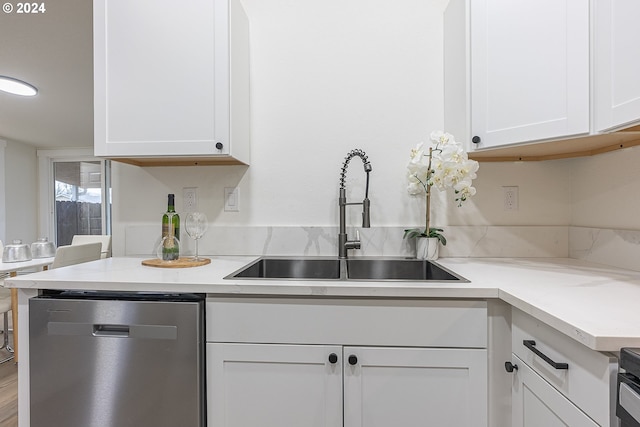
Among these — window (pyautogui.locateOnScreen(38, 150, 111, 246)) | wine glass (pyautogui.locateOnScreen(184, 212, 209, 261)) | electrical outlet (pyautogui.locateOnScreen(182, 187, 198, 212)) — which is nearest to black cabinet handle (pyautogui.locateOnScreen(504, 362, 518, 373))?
wine glass (pyautogui.locateOnScreen(184, 212, 209, 261))

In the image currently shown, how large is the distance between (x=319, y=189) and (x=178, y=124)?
711 millimetres

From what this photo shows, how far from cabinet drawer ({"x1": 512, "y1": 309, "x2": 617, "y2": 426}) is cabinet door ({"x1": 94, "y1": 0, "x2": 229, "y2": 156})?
4.11 feet

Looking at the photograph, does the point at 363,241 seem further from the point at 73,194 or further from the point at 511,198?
the point at 73,194

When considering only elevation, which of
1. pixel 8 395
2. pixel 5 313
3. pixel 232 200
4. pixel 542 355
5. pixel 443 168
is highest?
pixel 443 168

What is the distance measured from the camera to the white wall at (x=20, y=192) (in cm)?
500

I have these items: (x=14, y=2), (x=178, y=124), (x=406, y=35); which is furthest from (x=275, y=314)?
(x=14, y=2)

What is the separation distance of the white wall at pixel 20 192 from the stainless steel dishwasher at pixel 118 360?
17.7 feet

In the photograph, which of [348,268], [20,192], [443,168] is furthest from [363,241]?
[20,192]

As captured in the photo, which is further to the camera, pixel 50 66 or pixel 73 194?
pixel 73 194

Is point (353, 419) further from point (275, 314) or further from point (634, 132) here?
point (634, 132)

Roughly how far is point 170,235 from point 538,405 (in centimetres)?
147

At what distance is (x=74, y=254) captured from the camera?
2443 mm

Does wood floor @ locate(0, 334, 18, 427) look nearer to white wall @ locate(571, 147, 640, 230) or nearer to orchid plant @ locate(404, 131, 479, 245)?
orchid plant @ locate(404, 131, 479, 245)

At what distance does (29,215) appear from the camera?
17.7 ft
